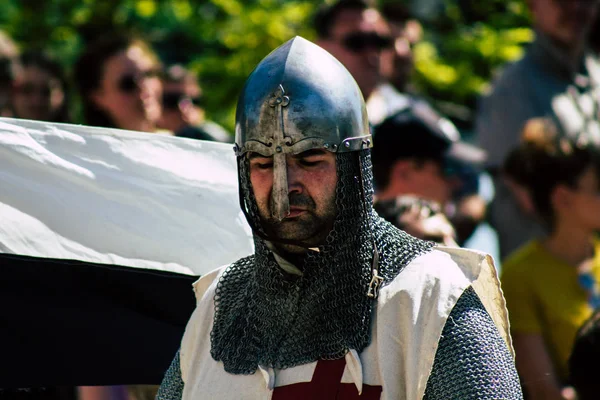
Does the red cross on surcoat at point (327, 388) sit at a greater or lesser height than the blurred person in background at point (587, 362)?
greater

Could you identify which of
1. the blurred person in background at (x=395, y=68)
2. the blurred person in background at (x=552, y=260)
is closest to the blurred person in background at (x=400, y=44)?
the blurred person in background at (x=395, y=68)

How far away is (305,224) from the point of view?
12.7 feet

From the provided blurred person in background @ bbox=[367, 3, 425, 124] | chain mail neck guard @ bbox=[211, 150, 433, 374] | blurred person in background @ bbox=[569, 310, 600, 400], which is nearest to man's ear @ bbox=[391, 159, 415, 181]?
blurred person in background @ bbox=[367, 3, 425, 124]

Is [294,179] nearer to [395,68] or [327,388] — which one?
[327,388]

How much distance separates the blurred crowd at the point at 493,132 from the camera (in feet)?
19.7

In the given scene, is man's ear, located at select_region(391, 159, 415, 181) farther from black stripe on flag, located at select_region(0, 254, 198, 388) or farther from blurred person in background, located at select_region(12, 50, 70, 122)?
blurred person in background, located at select_region(12, 50, 70, 122)

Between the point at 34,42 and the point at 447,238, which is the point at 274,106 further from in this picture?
the point at 34,42

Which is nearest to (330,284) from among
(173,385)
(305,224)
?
(305,224)

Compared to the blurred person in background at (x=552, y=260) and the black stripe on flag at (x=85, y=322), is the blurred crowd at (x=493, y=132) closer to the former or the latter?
the blurred person in background at (x=552, y=260)

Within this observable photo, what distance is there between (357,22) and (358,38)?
0.12 metres

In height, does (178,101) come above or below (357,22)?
below

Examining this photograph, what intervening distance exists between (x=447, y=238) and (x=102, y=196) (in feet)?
5.00

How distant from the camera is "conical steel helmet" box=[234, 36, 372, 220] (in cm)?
382

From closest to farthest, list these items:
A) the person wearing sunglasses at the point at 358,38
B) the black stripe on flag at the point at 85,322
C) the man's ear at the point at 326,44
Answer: the black stripe on flag at the point at 85,322, the person wearing sunglasses at the point at 358,38, the man's ear at the point at 326,44
